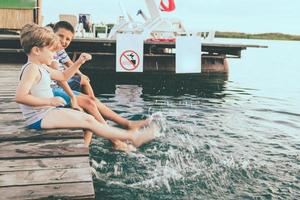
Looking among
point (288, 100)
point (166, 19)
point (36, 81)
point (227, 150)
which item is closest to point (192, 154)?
point (227, 150)

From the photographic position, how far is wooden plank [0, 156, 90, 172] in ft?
9.17

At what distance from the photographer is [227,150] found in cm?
575

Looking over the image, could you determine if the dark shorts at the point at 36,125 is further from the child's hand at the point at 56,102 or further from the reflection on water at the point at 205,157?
the reflection on water at the point at 205,157

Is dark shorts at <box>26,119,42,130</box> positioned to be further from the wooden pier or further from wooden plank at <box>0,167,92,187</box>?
the wooden pier

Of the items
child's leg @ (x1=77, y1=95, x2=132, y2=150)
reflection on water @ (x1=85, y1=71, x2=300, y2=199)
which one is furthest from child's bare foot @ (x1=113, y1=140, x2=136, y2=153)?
reflection on water @ (x1=85, y1=71, x2=300, y2=199)

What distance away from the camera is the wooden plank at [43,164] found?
2.80 meters

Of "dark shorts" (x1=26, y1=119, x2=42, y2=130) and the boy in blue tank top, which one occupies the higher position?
the boy in blue tank top

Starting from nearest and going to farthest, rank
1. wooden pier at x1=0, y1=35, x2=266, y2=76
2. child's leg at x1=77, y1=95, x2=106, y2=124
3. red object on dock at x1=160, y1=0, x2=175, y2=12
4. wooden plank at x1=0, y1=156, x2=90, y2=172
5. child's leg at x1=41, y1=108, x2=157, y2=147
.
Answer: wooden plank at x1=0, y1=156, x2=90, y2=172, child's leg at x1=41, y1=108, x2=157, y2=147, child's leg at x1=77, y1=95, x2=106, y2=124, wooden pier at x1=0, y1=35, x2=266, y2=76, red object on dock at x1=160, y1=0, x2=175, y2=12

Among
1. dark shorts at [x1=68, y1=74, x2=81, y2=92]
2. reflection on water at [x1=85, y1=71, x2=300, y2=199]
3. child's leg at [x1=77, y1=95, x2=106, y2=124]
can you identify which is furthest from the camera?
dark shorts at [x1=68, y1=74, x2=81, y2=92]

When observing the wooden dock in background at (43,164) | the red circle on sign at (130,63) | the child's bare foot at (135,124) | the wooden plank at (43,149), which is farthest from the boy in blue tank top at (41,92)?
the red circle on sign at (130,63)

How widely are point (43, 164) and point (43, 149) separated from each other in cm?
33

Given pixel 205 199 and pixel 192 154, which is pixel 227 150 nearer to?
pixel 192 154

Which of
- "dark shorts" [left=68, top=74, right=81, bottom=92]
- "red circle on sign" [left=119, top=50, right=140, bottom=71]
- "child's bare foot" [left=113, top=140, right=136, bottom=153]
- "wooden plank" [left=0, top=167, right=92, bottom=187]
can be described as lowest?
"child's bare foot" [left=113, top=140, right=136, bottom=153]

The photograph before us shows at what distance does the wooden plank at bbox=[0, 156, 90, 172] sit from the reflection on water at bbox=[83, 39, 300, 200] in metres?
0.91
